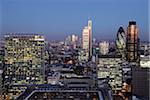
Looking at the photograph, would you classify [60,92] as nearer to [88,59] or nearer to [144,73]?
[144,73]

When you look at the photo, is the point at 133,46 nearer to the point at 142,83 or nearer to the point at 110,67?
the point at 110,67

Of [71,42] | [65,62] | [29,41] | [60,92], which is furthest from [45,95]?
[29,41]

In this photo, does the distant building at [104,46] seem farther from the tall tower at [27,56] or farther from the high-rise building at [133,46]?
the tall tower at [27,56]

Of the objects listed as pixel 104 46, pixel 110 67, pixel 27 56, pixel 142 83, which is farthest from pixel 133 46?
pixel 142 83

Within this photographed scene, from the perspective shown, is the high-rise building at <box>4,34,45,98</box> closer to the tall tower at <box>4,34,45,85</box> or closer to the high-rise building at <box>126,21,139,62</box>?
the tall tower at <box>4,34,45,85</box>

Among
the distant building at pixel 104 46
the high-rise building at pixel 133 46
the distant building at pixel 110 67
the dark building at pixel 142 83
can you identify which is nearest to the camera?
the dark building at pixel 142 83

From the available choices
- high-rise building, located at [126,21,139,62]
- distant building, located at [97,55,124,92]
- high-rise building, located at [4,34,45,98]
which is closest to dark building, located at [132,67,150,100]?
high-rise building, located at [126,21,139,62]

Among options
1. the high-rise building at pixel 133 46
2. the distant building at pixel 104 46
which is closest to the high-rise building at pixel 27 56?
the distant building at pixel 104 46

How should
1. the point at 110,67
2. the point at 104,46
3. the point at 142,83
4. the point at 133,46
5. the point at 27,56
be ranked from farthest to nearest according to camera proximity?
Answer: 1. the point at 110,67
2. the point at 27,56
3. the point at 133,46
4. the point at 104,46
5. the point at 142,83

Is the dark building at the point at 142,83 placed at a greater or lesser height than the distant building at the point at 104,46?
lesser

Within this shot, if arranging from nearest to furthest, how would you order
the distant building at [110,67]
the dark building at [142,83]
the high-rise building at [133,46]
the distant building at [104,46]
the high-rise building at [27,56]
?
the dark building at [142,83], the distant building at [104,46], the high-rise building at [133,46], the high-rise building at [27,56], the distant building at [110,67]

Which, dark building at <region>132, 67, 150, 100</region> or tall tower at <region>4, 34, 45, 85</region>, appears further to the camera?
tall tower at <region>4, 34, 45, 85</region>
